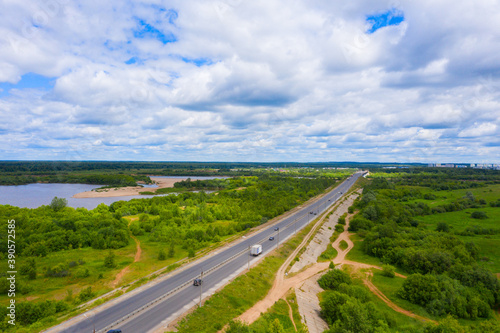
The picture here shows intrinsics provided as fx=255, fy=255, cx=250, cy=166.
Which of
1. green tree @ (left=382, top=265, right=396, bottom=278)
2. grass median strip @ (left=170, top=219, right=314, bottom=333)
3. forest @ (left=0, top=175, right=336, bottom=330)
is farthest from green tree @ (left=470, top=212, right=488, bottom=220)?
grass median strip @ (left=170, top=219, right=314, bottom=333)

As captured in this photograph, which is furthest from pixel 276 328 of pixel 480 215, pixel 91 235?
pixel 480 215

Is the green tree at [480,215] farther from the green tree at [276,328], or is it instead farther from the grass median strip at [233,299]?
the green tree at [276,328]

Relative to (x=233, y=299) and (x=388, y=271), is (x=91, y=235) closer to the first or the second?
(x=233, y=299)

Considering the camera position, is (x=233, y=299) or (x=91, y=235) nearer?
(x=233, y=299)

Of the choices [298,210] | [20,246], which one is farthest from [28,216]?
[298,210]

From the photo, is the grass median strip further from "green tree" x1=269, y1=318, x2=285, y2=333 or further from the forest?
the forest

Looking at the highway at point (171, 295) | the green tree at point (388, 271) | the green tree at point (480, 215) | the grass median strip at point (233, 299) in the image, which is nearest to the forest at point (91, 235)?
the highway at point (171, 295)

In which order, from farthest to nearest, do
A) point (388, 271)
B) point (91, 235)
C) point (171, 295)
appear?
point (91, 235) → point (388, 271) → point (171, 295)
